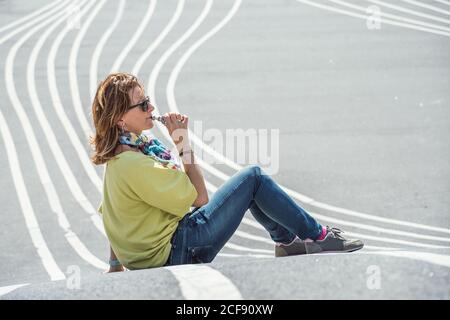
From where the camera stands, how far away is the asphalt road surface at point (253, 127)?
4.06 metres

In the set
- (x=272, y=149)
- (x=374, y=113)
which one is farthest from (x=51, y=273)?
(x=374, y=113)

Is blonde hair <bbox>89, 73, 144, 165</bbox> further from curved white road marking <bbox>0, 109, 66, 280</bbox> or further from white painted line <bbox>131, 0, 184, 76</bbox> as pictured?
white painted line <bbox>131, 0, 184, 76</bbox>

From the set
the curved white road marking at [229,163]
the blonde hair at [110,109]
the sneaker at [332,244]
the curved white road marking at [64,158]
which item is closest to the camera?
the blonde hair at [110,109]

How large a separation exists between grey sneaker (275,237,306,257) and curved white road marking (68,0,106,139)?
5.07 metres

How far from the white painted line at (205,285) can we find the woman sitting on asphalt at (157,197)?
51 cm

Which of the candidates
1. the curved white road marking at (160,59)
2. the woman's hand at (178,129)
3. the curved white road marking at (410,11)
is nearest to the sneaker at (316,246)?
the woman's hand at (178,129)

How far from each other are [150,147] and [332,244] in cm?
137

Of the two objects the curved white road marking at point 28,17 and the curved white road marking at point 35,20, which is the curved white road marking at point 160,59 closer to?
the curved white road marking at point 35,20

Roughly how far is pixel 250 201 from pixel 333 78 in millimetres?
8042

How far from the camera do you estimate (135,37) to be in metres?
15.7

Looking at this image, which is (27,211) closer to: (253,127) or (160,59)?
(253,127)

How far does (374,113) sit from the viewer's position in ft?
37.2

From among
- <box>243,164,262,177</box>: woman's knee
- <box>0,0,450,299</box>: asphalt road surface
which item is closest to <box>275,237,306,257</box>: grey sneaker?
<box>243,164,262,177</box>: woman's knee
